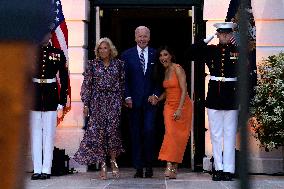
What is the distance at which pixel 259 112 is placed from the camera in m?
9.25

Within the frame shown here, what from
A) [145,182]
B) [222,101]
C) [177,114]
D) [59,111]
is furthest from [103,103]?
[222,101]

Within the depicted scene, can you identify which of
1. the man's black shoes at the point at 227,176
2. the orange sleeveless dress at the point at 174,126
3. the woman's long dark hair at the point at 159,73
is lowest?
the man's black shoes at the point at 227,176

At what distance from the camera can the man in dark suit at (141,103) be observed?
916cm

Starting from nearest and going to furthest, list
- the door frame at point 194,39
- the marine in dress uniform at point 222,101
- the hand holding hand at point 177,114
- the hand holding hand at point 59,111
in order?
1. the marine in dress uniform at point 222,101
2. the hand holding hand at point 177,114
3. the hand holding hand at point 59,111
4. the door frame at point 194,39

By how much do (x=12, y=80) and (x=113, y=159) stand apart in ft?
22.9

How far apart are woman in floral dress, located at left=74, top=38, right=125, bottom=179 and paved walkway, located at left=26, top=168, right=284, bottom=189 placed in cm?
37

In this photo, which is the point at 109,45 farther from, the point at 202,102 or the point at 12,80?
the point at 12,80

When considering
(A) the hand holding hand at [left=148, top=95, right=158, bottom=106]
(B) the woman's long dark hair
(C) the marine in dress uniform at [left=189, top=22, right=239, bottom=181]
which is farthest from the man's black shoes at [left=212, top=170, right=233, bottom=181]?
(B) the woman's long dark hair

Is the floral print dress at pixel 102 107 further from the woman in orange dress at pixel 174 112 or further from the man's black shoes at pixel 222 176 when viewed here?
the man's black shoes at pixel 222 176

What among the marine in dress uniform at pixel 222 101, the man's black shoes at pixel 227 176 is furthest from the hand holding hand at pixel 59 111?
the man's black shoes at pixel 227 176

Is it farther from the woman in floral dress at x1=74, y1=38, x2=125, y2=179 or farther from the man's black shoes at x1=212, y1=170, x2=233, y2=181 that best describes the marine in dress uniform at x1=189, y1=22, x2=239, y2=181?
the woman in floral dress at x1=74, y1=38, x2=125, y2=179

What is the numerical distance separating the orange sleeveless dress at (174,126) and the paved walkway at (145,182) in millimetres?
347

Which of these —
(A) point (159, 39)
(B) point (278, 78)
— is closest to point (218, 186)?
(B) point (278, 78)

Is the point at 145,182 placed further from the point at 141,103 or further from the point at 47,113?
the point at 47,113
